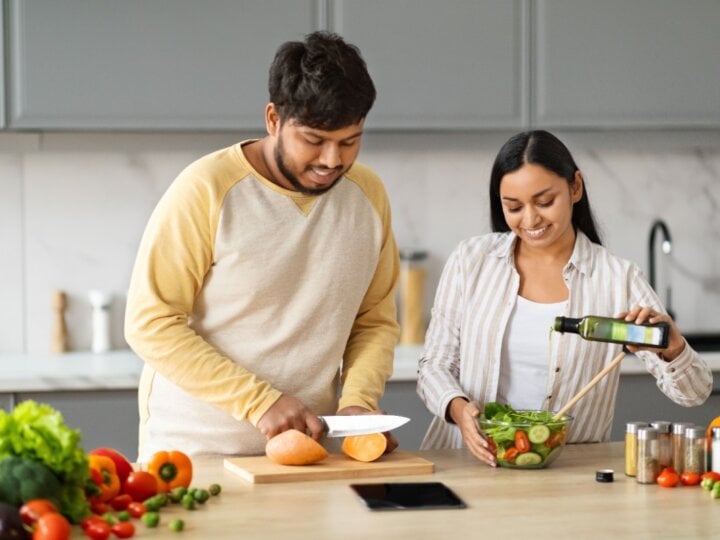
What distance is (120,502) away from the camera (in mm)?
1828

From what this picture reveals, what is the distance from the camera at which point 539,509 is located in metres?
1.86

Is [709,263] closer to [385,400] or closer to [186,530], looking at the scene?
[385,400]

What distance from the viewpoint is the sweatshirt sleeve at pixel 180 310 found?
2.17 m

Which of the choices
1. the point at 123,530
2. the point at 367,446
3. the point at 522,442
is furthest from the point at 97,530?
the point at 522,442

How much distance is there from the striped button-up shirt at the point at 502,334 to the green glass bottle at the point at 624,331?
289mm

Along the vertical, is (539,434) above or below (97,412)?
above

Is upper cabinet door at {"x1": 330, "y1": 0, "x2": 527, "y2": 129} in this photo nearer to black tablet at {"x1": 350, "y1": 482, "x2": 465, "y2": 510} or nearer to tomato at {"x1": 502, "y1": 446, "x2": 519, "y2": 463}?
tomato at {"x1": 502, "y1": 446, "x2": 519, "y2": 463}

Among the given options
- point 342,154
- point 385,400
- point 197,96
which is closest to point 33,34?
point 197,96

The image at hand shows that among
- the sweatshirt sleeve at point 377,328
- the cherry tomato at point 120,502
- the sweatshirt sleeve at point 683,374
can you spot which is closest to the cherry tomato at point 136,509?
the cherry tomato at point 120,502

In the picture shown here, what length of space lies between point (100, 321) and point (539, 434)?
2189 millimetres

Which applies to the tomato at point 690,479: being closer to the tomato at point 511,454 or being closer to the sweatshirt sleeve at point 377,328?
the tomato at point 511,454

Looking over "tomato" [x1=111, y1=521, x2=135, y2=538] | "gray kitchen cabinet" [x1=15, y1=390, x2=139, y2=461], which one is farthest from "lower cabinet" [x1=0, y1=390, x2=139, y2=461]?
"tomato" [x1=111, y1=521, x2=135, y2=538]

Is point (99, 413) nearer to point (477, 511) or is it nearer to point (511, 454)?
point (511, 454)

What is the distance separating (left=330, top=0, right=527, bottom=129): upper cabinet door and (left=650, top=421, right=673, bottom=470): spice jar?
1809 mm
